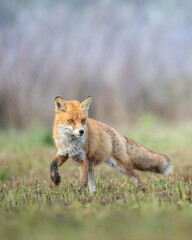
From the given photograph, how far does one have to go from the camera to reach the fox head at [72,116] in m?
4.07

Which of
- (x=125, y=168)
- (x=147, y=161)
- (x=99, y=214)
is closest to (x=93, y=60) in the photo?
(x=147, y=161)

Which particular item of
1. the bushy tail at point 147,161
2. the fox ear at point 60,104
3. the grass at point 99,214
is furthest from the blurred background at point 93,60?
the fox ear at point 60,104

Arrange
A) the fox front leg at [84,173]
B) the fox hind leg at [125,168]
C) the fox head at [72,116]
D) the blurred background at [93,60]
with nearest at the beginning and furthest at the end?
the fox head at [72,116] → the fox front leg at [84,173] → the fox hind leg at [125,168] → the blurred background at [93,60]

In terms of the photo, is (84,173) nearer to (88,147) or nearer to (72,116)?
(88,147)

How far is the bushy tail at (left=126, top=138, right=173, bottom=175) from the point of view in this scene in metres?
4.92

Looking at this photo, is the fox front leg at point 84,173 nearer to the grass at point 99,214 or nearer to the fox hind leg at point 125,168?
the grass at point 99,214

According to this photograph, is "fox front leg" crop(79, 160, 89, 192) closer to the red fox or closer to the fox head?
the red fox

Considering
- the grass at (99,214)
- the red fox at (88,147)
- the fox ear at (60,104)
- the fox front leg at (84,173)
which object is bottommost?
the grass at (99,214)

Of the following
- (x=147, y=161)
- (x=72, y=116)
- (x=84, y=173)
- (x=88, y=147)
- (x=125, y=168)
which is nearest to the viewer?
(x=72, y=116)

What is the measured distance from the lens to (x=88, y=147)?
4367 mm

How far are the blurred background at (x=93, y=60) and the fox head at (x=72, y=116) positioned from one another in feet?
29.4

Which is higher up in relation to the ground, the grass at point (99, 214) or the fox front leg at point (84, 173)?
the fox front leg at point (84, 173)

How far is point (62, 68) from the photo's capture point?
1347 cm

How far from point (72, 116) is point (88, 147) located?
0.48m
